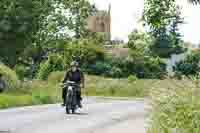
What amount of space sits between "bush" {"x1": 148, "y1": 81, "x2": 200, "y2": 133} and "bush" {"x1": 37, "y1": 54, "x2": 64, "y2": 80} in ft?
170

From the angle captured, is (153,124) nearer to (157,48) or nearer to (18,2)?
(18,2)

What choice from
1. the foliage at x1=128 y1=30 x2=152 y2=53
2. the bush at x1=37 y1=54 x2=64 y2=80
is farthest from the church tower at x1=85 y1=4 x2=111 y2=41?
the bush at x1=37 y1=54 x2=64 y2=80

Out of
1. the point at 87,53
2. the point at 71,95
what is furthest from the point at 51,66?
the point at 71,95

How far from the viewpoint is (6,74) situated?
39344mm

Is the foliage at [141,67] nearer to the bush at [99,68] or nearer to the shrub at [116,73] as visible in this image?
the shrub at [116,73]

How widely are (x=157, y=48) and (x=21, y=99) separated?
68.9 metres

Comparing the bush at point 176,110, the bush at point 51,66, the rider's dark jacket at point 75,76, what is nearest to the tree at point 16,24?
the bush at point 51,66

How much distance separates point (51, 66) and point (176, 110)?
179 ft

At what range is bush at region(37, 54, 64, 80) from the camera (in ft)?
211

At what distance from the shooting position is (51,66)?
65.6 m

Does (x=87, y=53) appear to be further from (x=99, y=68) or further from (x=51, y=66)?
(x=51, y=66)

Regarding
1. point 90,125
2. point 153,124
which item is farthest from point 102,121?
point 153,124

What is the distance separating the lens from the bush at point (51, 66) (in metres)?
64.2

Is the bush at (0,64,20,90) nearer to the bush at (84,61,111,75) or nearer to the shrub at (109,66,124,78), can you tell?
the bush at (84,61,111,75)
